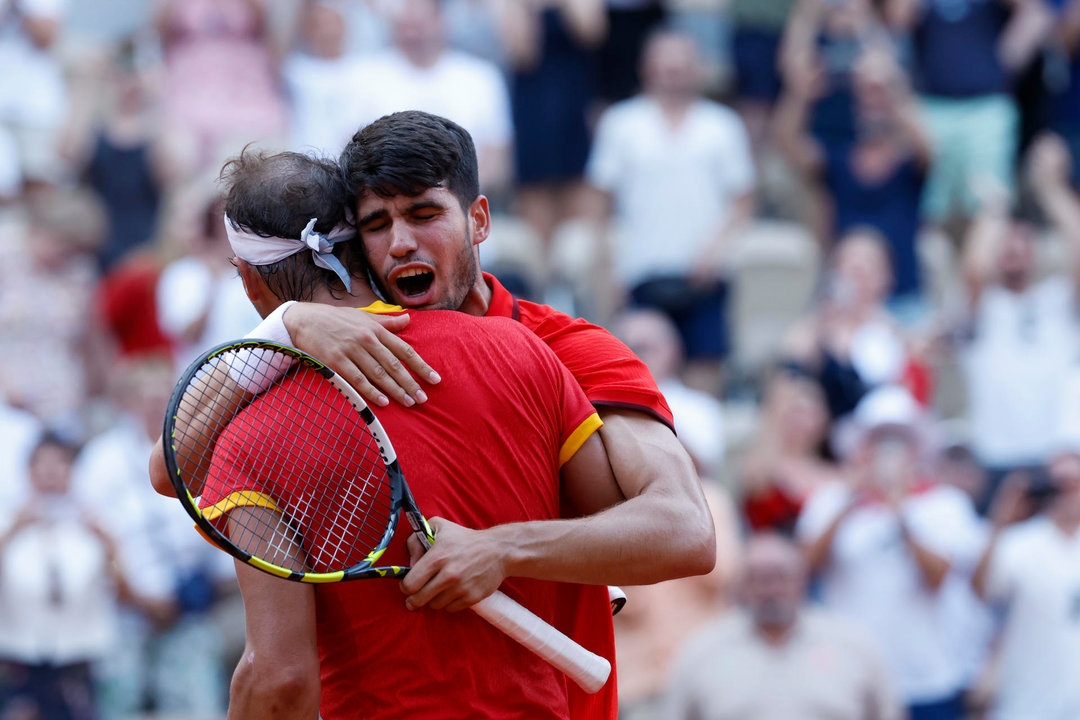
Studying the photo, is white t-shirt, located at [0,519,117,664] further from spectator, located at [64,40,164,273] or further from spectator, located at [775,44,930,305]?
spectator, located at [775,44,930,305]

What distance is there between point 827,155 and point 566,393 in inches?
274

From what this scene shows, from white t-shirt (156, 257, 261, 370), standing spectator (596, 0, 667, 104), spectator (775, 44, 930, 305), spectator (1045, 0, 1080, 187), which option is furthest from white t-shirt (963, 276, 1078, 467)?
white t-shirt (156, 257, 261, 370)

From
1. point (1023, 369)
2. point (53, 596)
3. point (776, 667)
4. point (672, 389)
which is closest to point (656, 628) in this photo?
point (776, 667)

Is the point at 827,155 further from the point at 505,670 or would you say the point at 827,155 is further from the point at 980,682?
the point at 505,670

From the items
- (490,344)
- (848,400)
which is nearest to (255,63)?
(848,400)

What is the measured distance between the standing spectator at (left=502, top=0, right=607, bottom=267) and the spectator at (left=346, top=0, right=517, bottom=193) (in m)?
0.20

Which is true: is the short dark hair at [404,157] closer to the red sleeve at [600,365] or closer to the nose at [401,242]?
the nose at [401,242]

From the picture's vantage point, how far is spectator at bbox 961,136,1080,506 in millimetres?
8758

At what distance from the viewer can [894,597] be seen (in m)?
7.24

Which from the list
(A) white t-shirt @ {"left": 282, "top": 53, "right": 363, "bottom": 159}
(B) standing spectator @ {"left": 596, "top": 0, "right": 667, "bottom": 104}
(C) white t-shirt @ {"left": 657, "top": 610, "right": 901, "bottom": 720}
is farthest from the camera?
(B) standing spectator @ {"left": 596, "top": 0, "right": 667, "bottom": 104}

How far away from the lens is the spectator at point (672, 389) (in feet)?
25.1

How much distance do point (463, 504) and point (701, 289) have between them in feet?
19.7

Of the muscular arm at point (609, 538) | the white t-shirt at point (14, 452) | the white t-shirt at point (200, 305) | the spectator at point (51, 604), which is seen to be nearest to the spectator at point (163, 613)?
the spectator at point (51, 604)

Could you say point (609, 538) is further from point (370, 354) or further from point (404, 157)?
point (404, 157)
